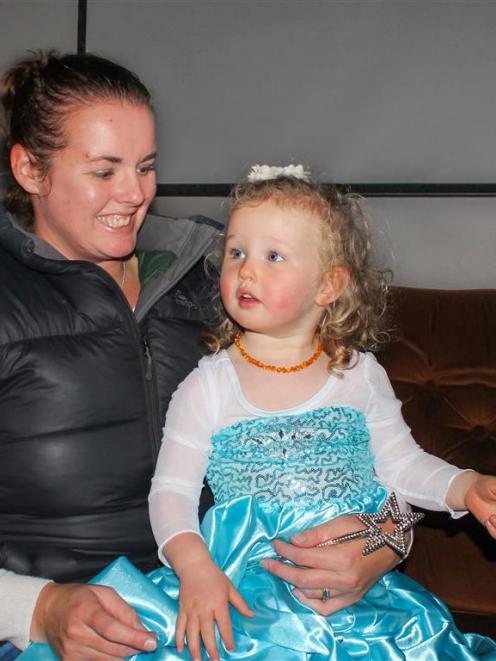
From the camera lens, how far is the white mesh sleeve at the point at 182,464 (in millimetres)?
1383

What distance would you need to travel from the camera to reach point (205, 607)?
125 cm

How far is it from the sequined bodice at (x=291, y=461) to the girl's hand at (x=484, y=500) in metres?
0.18

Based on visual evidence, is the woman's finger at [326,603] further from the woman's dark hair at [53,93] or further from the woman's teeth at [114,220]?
the woman's dark hair at [53,93]

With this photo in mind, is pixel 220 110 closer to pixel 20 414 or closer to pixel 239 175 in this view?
pixel 239 175

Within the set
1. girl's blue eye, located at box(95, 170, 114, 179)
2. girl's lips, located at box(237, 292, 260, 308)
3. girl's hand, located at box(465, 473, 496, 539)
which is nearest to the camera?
girl's hand, located at box(465, 473, 496, 539)

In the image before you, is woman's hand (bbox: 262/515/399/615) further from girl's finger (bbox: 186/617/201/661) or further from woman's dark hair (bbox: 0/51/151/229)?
woman's dark hair (bbox: 0/51/151/229)

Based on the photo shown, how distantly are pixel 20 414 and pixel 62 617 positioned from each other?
340mm

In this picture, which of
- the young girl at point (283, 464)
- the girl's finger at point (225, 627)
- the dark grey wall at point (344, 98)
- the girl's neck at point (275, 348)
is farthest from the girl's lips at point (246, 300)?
the dark grey wall at point (344, 98)

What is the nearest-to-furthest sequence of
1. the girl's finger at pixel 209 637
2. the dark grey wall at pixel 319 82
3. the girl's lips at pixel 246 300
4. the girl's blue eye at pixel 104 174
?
the girl's finger at pixel 209 637
the girl's lips at pixel 246 300
the girl's blue eye at pixel 104 174
the dark grey wall at pixel 319 82

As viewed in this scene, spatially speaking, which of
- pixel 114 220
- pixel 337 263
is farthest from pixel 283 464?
pixel 114 220

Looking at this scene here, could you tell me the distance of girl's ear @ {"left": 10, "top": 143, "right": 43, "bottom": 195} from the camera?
1.63 metres

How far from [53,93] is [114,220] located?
0.25 m

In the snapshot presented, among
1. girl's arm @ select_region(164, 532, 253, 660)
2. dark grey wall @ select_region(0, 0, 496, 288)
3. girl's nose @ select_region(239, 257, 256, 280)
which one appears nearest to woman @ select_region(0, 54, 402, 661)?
girl's arm @ select_region(164, 532, 253, 660)

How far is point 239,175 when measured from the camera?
233cm
